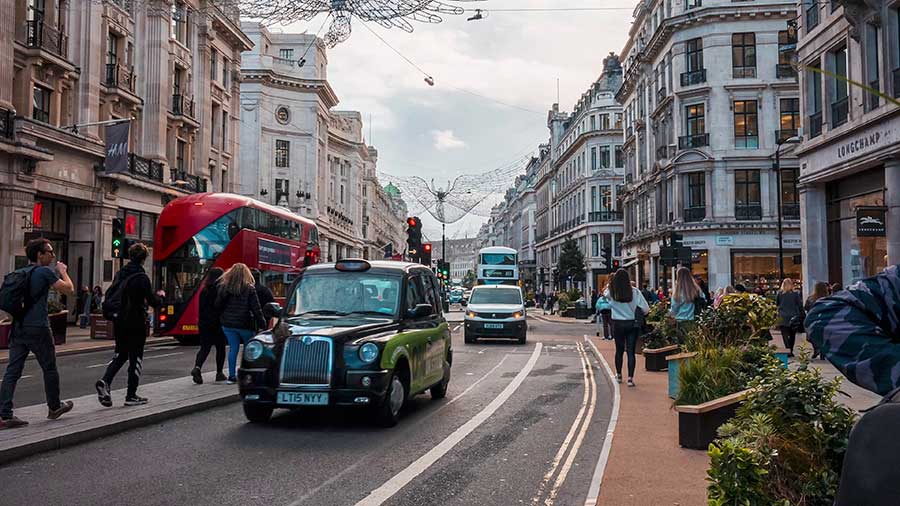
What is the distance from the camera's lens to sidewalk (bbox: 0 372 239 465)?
7.00 metres

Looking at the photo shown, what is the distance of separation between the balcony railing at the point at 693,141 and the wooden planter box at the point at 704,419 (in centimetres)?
3849

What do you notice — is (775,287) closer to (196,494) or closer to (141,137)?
(141,137)

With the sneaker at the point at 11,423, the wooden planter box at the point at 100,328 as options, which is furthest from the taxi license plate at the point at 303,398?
the wooden planter box at the point at 100,328

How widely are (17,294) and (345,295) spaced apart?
369 centimetres

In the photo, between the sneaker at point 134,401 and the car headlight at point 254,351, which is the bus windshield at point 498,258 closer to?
the sneaker at point 134,401

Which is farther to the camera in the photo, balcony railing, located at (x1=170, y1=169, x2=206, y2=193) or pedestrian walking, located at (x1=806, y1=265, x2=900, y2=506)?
balcony railing, located at (x1=170, y1=169, x2=206, y2=193)

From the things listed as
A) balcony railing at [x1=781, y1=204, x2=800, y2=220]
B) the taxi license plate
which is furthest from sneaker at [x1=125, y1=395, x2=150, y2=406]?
balcony railing at [x1=781, y1=204, x2=800, y2=220]

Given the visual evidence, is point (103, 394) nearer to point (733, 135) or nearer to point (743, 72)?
point (733, 135)

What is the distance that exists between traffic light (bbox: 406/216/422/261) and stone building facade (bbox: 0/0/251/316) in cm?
937

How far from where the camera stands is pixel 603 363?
16.4 metres

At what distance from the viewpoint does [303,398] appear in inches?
314

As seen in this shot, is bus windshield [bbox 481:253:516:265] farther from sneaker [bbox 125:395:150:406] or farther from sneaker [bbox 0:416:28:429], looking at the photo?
sneaker [bbox 0:416:28:429]

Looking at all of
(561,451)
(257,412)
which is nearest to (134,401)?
(257,412)

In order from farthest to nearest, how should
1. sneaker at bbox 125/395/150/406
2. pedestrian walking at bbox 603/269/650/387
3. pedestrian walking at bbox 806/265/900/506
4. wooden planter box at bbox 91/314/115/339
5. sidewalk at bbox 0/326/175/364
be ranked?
1. wooden planter box at bbox 91/314/115/339
2. sidewalk at bbox 0/326/175/364
3. pedestrian walking at bbox 603/269/650/387
4. sneaker at bbox 125/395/150/406
5. pedestrian walking at bbox 806/265/900/506
